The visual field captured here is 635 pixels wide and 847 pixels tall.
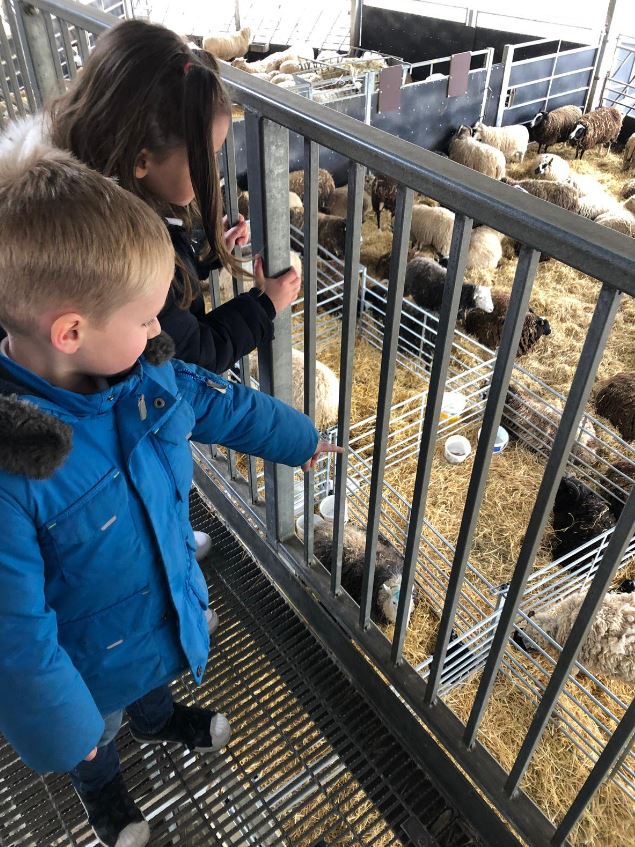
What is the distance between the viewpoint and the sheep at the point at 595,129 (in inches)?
285

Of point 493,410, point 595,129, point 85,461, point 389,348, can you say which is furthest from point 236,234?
point 595,129

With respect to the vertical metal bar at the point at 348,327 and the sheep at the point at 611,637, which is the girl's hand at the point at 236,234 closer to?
the vertical metal bar at the point at 348,327

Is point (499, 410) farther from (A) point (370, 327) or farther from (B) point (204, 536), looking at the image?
(A) point (370, 327)

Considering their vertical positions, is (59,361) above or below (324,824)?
above

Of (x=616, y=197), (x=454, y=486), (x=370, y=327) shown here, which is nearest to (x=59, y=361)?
(x=454, y=486)

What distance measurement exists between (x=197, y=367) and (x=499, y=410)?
62 cm

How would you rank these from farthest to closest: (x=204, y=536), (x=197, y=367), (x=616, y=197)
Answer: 1. (x=616, y=197)
2. (x=204, y=536)
3. (x=197, y=367)

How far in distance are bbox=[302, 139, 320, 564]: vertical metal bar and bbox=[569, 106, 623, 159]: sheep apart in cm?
711

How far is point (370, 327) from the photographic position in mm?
4242

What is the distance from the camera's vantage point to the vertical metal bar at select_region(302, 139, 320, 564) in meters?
1.12

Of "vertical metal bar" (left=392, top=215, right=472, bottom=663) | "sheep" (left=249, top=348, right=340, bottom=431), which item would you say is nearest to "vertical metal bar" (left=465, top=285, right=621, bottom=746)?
"vertical metal bar" (left=392, top=215, right=472, bottom=663)

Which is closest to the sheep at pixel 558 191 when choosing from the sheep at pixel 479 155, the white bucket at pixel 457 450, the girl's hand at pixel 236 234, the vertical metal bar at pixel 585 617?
the sheep at pixel 479 155

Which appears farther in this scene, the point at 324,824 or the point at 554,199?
the point at 554,199

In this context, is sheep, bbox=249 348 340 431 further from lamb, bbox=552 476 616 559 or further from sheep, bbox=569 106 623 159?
sheep, bbox=569 106 623 159
